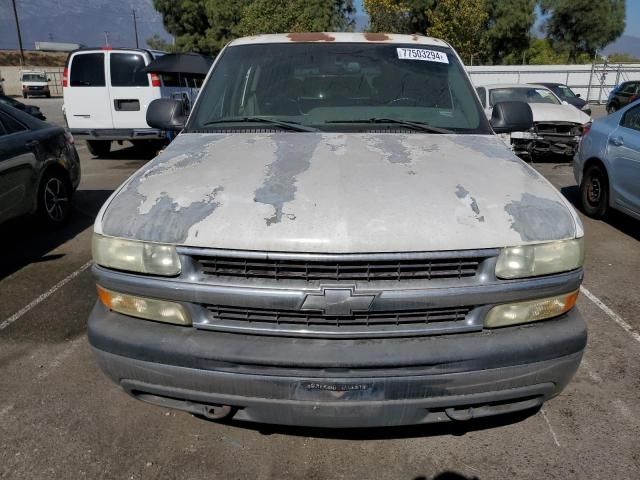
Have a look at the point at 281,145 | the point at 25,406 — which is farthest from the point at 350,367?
the point at 25,406

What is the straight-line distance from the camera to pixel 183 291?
7.02 feet

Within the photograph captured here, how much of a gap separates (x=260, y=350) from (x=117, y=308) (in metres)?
0.69

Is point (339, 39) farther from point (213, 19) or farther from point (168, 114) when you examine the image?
point (213, 19)

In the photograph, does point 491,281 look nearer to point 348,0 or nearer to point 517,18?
point 517,18

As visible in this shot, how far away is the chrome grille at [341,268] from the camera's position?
2.06 meters

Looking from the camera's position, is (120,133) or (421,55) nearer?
(421,55)

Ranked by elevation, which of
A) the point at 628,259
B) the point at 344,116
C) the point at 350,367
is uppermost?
the point at 344,116

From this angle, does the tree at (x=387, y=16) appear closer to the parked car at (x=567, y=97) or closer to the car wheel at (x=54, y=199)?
the parked car at (x=567, y=97)

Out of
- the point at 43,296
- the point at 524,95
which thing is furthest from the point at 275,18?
the point at 43,296

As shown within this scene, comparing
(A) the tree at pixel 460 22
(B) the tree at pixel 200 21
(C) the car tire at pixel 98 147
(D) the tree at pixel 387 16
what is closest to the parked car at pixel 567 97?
(C) the car tire at pixel 98 147

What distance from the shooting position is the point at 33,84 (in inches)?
1480

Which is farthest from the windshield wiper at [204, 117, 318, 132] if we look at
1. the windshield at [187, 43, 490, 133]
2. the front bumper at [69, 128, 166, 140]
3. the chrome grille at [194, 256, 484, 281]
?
the front bumper at [69, 128, 166, 140]

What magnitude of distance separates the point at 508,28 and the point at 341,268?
4228 centimetres

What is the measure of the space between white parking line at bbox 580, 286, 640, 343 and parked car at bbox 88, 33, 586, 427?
189cm
